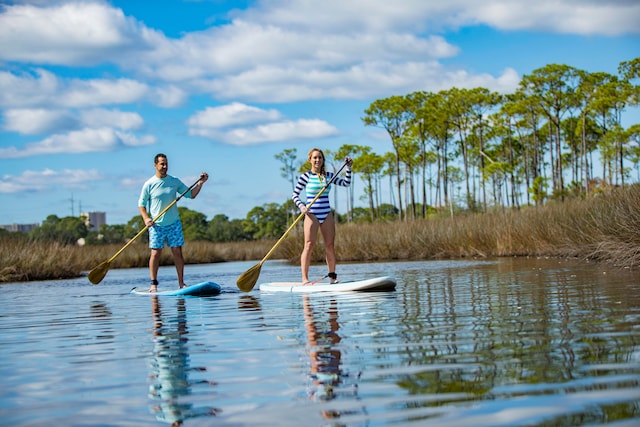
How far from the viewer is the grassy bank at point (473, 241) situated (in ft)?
43.6

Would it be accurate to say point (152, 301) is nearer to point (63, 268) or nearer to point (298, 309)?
point (298, 309)

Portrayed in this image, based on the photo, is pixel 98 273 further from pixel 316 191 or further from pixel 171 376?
pixel 171 376

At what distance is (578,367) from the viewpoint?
12.7 feet

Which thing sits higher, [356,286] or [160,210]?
[160,210]

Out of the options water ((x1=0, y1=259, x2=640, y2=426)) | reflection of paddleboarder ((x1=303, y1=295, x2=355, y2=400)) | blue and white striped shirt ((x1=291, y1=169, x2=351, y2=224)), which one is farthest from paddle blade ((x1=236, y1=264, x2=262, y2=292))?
reflection of paddleboarder ((x1=303, y1=295, x2=355, y2=400))

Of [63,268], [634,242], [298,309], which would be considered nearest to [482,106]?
[63,268]

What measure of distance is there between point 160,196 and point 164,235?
0.62 m

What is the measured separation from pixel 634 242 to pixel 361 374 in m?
9.28

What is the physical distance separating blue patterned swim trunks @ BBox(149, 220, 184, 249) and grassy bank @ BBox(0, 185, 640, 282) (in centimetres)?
698

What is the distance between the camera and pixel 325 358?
4598mm

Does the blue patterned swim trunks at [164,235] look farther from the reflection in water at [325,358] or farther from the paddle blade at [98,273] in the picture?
the reflection in water at [325,358]

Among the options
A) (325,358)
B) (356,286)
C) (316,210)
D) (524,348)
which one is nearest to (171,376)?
(325,358)

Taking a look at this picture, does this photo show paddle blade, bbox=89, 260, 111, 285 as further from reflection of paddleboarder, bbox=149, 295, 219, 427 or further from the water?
reflection of paddleboarder, bbox=149, 295, 219, 427

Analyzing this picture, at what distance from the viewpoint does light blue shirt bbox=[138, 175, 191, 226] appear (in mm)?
12234
